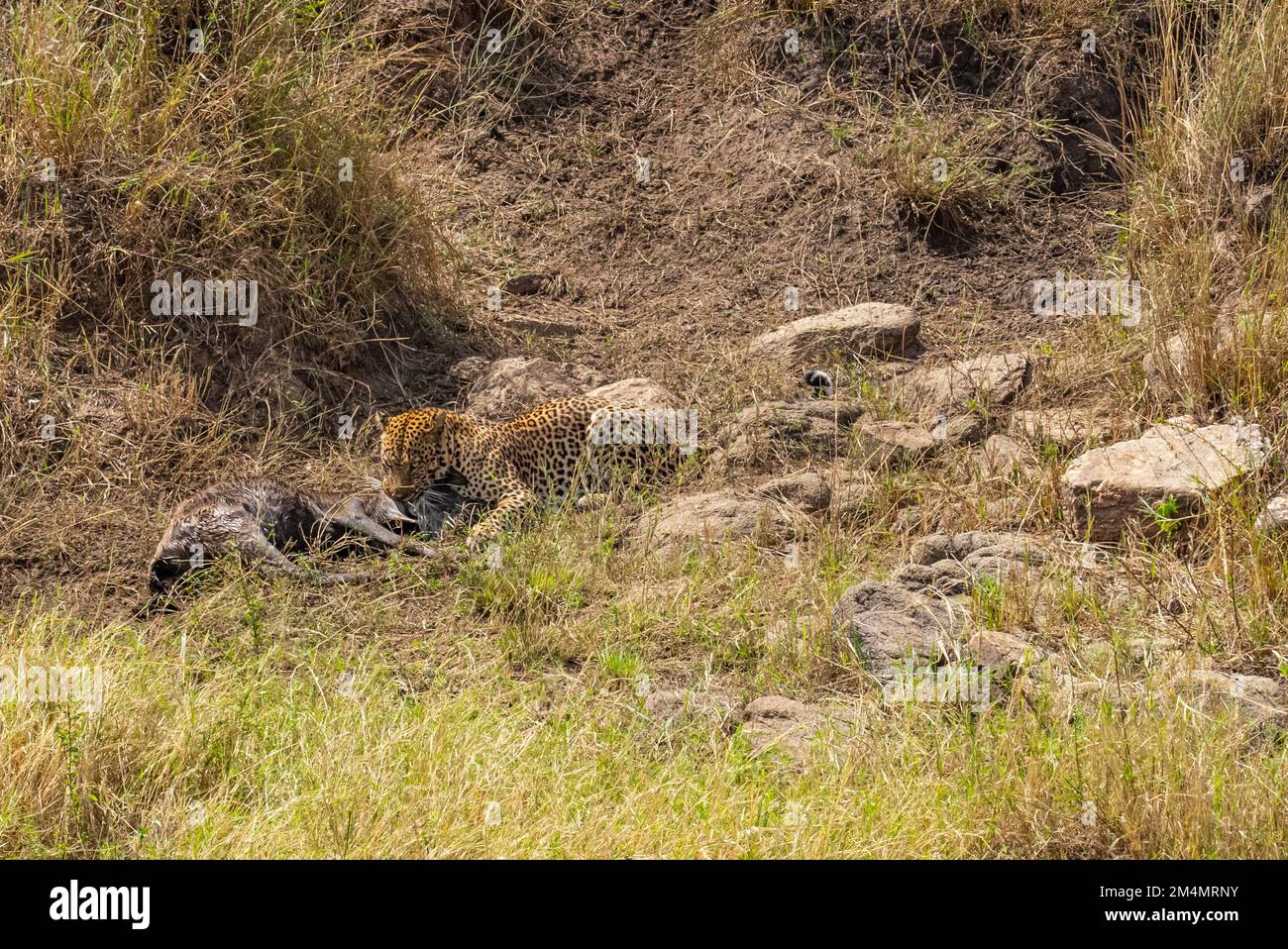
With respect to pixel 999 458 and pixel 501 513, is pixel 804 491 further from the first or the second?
pixel 501 513

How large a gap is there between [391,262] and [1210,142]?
15.0 feet

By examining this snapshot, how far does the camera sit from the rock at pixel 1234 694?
15.4ft

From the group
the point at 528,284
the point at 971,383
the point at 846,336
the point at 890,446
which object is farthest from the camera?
the point at 528,284

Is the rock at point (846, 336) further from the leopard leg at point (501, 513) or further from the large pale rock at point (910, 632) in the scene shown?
the large pale rock at point (910, 632)

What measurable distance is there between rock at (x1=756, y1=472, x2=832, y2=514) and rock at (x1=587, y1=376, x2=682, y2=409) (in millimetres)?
988

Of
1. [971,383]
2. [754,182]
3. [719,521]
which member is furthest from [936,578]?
[754,182]

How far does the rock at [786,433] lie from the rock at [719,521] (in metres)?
0.39

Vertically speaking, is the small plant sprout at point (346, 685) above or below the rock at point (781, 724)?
above

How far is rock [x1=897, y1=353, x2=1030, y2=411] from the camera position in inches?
291

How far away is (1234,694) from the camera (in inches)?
188

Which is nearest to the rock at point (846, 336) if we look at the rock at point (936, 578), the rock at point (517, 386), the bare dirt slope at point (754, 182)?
the bare dirt slope at point (754, 182)

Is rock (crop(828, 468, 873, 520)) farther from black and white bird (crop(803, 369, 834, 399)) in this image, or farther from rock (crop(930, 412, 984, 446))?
black and white bird (crop(803, 369, 834, 399))

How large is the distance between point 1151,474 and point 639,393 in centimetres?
267

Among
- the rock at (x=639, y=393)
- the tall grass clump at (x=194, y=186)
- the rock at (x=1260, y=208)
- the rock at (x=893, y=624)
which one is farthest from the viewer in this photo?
the rock at (x=1260, y=208)
